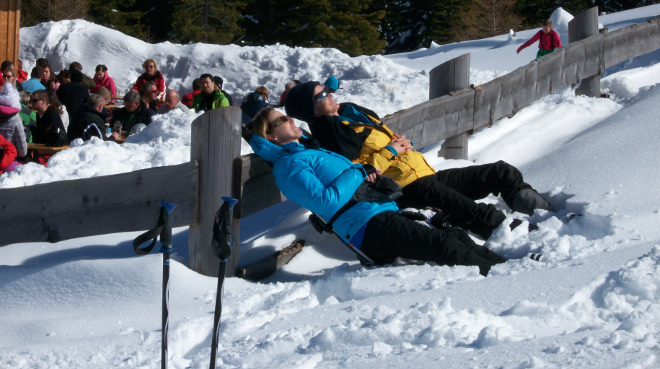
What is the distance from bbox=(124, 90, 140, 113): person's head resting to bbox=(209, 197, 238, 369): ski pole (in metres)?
7.49

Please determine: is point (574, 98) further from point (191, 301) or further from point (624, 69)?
point (191, 301)

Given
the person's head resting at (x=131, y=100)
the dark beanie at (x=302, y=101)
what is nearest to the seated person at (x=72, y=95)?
the person's head resting at (x=131, y=100)

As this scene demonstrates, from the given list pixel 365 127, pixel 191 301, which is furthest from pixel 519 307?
pixel 365 127

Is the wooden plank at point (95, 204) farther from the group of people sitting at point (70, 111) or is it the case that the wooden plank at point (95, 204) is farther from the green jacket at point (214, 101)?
the green jacket at point (214, 101)

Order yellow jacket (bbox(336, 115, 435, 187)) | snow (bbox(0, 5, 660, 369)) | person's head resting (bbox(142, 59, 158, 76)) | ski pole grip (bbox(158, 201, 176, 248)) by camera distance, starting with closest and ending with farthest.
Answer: ski pole grip (bbox(158, 201, 176, 248)), snow (bbox(0, 5, 660, 369)), yellow jacket (bbox(336, 115, 435, 187)), person's head resting (bbox(142, 59, 158, 76))

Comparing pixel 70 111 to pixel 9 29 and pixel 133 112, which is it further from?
pixel 9 29

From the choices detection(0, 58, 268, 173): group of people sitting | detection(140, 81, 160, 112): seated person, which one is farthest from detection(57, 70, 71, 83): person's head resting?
detection(140, 81, 160, 112): seated person

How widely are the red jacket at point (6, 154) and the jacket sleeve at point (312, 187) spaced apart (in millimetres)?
3986

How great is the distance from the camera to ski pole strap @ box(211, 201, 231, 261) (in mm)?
2873

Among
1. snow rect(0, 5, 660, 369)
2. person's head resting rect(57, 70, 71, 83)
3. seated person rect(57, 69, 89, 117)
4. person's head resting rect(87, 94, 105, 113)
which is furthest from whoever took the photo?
person's head resting rect(57, 70, 71, 83)

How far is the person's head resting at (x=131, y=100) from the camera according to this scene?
10047 millimetres

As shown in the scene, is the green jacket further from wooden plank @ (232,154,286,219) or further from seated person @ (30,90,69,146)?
wooden plank @ (232,154,286,219)

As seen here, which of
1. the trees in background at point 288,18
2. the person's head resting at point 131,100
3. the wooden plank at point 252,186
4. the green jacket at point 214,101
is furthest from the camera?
the trees in background at point 288,18

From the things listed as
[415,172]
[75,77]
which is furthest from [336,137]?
[75,77]
